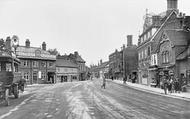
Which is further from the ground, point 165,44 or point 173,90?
point 165,44

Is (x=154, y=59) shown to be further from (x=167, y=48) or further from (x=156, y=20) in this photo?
(x=156, y=20)

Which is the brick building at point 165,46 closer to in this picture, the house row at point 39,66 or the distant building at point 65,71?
the house row at point 39,66

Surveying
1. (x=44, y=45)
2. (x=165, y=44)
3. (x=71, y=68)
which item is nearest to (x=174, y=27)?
(x=165, y=44)

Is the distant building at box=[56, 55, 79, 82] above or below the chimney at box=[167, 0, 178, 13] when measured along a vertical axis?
below

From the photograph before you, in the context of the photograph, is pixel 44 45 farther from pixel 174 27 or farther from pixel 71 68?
pixel 174 27

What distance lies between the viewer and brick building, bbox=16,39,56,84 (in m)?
65.6

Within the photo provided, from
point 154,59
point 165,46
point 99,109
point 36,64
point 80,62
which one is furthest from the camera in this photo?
point 80,62

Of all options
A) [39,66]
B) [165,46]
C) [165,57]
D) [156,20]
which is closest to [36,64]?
[39,66]

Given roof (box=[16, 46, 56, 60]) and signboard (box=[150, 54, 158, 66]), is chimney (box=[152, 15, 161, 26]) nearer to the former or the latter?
signboard (box=[150, 54, 158, 66])

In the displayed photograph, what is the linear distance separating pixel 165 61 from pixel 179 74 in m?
5.06

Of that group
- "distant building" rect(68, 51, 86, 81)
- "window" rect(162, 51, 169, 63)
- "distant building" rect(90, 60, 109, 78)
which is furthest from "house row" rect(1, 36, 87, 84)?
"distant building" rect(90, 60, 109, 78)

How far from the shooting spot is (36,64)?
6919 cm

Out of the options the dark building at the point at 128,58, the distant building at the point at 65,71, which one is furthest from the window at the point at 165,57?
the distant building at the point at 65,71

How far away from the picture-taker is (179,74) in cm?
3419
